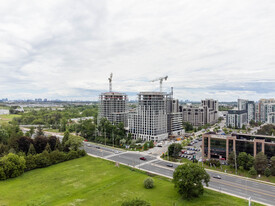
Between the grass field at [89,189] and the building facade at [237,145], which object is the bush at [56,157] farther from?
the building facade at [237,145]

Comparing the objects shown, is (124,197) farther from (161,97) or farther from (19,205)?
(161,97)

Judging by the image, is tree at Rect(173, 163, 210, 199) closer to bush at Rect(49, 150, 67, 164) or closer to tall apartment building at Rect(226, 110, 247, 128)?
bush at Rect(49, 150, 67, 164)

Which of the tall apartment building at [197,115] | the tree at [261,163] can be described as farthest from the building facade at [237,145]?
the tall apartment building at [197,115]

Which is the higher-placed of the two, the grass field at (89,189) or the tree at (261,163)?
the tree at (261,163)

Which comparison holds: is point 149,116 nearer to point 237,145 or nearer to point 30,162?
point 237,145

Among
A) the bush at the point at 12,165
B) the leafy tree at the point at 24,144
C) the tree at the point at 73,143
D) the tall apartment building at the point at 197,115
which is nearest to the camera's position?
the bush at the point at 12,165

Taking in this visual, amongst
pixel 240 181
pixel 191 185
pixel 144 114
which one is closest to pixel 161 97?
pixel 144 114

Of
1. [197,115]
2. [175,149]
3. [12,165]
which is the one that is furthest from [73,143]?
[197,115]

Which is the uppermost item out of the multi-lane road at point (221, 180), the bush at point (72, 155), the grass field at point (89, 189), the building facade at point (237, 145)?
the building facade at point (237, 145)
